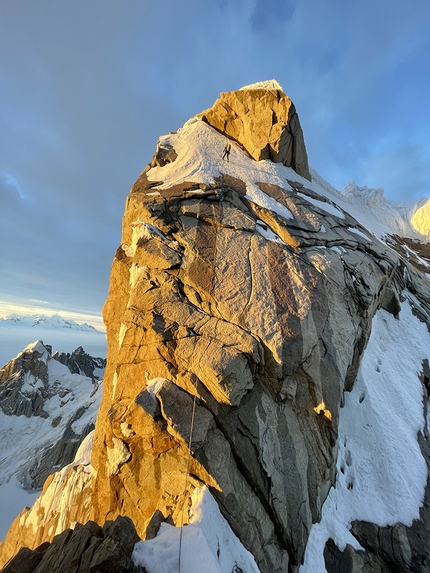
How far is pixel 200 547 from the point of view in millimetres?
6164

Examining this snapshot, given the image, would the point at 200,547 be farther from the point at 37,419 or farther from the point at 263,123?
the point at 37,419

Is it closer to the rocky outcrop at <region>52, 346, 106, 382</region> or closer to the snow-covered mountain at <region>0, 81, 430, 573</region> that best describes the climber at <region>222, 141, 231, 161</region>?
the snow-covered mountain at <region>0, 81, 430, 573</region>

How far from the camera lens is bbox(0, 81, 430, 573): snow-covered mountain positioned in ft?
26.1

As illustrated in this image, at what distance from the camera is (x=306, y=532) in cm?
862

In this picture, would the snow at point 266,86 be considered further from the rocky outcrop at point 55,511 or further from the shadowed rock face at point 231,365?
the rocky outcrop at point 55,511

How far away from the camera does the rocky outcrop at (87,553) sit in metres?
5.43

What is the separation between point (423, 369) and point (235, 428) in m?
13.2

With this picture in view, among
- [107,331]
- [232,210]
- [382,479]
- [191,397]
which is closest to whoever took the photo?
[191,397]

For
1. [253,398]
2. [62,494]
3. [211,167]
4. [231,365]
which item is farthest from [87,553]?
[211,167]

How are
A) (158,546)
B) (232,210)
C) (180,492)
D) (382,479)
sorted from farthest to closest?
(232,210) < (382,479) < (180,492) < (158,546)

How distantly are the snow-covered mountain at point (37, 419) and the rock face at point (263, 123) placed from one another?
77.4 metres

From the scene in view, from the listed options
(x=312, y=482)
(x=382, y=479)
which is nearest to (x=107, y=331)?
(x=312, y=482)

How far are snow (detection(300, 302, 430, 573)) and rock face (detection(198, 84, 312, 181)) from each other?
15.5 m

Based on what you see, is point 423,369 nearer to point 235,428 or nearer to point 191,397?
point 235,428
